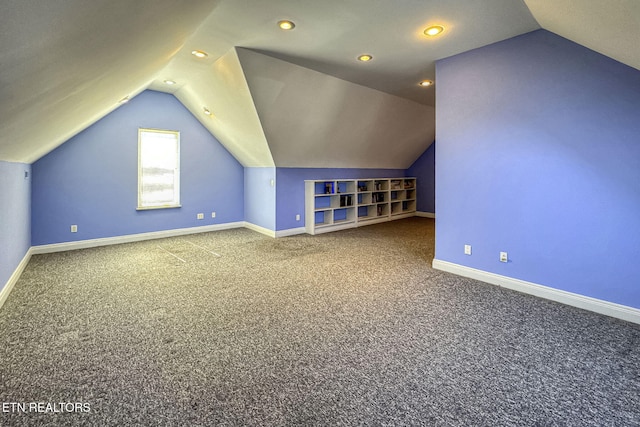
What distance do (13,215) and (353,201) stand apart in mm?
5410

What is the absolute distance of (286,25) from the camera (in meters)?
2.91

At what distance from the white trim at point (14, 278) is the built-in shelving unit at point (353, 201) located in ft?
14.1

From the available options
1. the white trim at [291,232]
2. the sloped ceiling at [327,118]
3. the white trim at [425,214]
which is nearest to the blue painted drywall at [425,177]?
the white trim at [425,214]

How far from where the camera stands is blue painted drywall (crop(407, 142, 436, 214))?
26.3 feet

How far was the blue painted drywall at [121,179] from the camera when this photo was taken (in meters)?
4.67

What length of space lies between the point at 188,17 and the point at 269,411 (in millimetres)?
2928

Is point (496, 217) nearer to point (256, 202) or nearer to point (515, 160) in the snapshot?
point (515, 160)

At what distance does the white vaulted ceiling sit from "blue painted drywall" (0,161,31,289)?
25cm

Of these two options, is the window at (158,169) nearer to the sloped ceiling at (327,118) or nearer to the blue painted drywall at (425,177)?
the sloped ceiling at (327,118)

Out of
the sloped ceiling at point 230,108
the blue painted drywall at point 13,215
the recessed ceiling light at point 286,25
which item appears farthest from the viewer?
the sloped ceiling at point 230,108

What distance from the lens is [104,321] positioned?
2.57 metres

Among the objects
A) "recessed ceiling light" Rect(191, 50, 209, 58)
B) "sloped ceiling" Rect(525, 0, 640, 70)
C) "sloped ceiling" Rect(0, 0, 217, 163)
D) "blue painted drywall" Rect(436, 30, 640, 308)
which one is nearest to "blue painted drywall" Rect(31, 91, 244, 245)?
"sloped ceiling" Rect(0, 0, 217, 163)

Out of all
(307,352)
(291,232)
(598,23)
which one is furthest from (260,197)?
(598,23)

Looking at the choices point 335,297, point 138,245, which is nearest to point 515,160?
point 335,297
